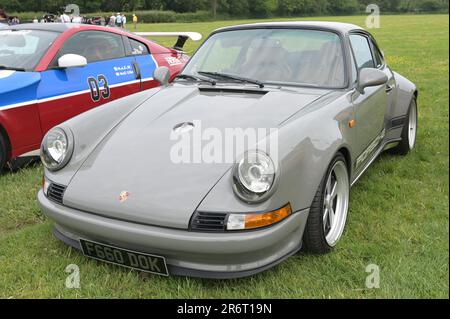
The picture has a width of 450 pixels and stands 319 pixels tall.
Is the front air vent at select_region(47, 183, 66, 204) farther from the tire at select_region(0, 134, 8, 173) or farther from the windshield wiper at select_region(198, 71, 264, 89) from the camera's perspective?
the tire at select_region(0, 134, 8, 173)

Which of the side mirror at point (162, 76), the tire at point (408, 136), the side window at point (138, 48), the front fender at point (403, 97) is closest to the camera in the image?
the side mirror at point (162, 76)

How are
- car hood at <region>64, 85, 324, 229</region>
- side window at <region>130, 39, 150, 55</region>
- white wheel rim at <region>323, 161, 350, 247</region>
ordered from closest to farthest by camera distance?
car hood at <region>64, 85, 324, 229</region> → white wheel rim at <region>323, 161, 350, 247</region> → side window at <region>130, 39, 150, 55</region>

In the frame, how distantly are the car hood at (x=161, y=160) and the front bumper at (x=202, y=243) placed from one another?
2.2 inches

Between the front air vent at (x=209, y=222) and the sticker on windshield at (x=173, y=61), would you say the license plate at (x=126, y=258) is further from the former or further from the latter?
the sticker on windshield at (x=173, y=61)

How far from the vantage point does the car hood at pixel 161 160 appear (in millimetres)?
2277

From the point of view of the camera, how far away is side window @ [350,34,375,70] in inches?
144

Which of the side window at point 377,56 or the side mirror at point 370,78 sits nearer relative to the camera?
the side mirror at point 370,78

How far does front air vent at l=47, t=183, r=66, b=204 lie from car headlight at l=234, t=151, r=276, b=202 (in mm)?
1021

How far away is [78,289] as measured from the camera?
2.43 m

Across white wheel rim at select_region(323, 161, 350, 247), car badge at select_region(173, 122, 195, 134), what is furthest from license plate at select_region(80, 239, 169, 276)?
white wheel rim at select_region(323, 161, 350, 247)

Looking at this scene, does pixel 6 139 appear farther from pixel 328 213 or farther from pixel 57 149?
pixel 328 213

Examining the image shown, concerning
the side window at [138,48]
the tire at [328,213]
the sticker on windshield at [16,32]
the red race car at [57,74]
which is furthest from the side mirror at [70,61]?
the tire at [328,213]
